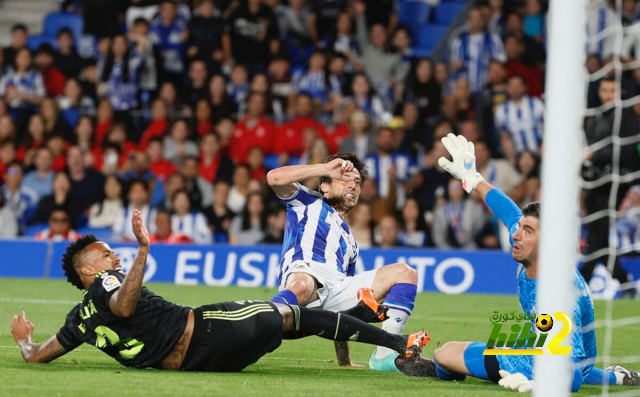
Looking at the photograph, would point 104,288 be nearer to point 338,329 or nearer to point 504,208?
point 338,329

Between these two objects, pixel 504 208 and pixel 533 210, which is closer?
pixel 533 210

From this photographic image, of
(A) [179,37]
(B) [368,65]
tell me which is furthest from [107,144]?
(B) [368,65]

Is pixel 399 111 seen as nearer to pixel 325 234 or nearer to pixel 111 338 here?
pixel 325 234

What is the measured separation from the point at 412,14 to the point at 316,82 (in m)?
2.79

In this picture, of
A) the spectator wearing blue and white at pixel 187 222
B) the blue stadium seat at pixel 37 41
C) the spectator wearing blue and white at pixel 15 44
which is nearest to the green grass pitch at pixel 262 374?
the spectator wearing blue and white at pixel 187 222

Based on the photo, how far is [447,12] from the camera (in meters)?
19.3

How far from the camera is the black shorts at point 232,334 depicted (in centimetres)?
671

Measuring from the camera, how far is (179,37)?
18453mm

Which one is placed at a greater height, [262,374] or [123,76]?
[123,76]

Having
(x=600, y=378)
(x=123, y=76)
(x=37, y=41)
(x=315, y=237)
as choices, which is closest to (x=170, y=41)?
(x=123, y=76)

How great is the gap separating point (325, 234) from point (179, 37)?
430 inches

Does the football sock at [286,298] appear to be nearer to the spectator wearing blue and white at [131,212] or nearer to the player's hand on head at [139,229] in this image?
the player's hand on head at [139,229]

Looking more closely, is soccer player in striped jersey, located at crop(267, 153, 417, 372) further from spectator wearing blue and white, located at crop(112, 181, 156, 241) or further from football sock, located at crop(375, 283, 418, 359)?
spectator wearing blue and white, located at crop(112, 181, 156, 241)

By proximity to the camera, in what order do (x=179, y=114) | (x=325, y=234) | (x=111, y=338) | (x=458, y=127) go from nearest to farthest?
(x=111, y=338), (x=325, y=234), (x=458, y=127), (x=179, y=114)
